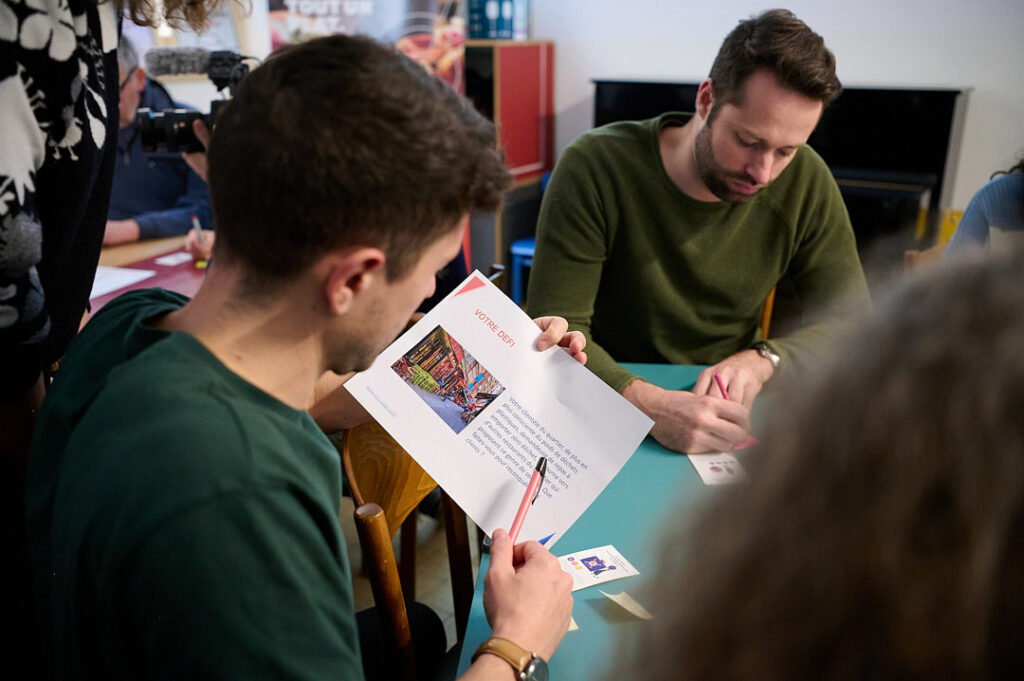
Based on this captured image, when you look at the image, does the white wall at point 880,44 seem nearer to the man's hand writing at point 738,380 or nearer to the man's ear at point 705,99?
the man's ear at point 705,99

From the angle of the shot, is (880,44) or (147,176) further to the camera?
(880,44)

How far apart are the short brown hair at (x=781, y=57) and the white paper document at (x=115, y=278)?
1.64m

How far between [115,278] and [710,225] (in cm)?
165

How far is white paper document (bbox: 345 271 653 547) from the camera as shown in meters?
1.00

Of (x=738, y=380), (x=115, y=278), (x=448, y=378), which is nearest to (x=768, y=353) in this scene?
(x=738, y=380)

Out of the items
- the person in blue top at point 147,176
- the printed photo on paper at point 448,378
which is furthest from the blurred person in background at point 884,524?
the person in blue top at point 147,176

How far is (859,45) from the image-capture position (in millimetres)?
3607

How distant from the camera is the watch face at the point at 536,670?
783 millimetres

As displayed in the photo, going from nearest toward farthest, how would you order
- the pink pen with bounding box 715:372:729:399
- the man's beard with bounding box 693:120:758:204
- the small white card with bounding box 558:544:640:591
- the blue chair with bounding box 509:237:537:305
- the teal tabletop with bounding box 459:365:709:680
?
1. the teal tabletop with bounding box 459:365:709:680
2. the small white card with bounding box 558:544:640:591
3. the pink pen with bounding box 715:372:729:399
4. the man's beard with bounding box 693:120:758:204
5. the blue chair with bounding box 509:237:537:305

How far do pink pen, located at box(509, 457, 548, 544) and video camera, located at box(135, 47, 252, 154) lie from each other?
759 mm

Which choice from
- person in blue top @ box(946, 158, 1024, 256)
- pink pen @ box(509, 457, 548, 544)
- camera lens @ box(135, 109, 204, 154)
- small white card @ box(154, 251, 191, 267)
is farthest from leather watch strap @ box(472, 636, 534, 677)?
small white card @ box(154, 251, 191, 267)

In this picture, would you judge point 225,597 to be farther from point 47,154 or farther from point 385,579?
point 47,154

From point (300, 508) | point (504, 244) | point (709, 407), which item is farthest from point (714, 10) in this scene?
point (300, 508)

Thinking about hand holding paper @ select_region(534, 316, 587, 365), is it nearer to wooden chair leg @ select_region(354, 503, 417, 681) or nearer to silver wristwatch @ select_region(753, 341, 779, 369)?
wooden chair leg @ select_region(354, 503, 417, 681)
